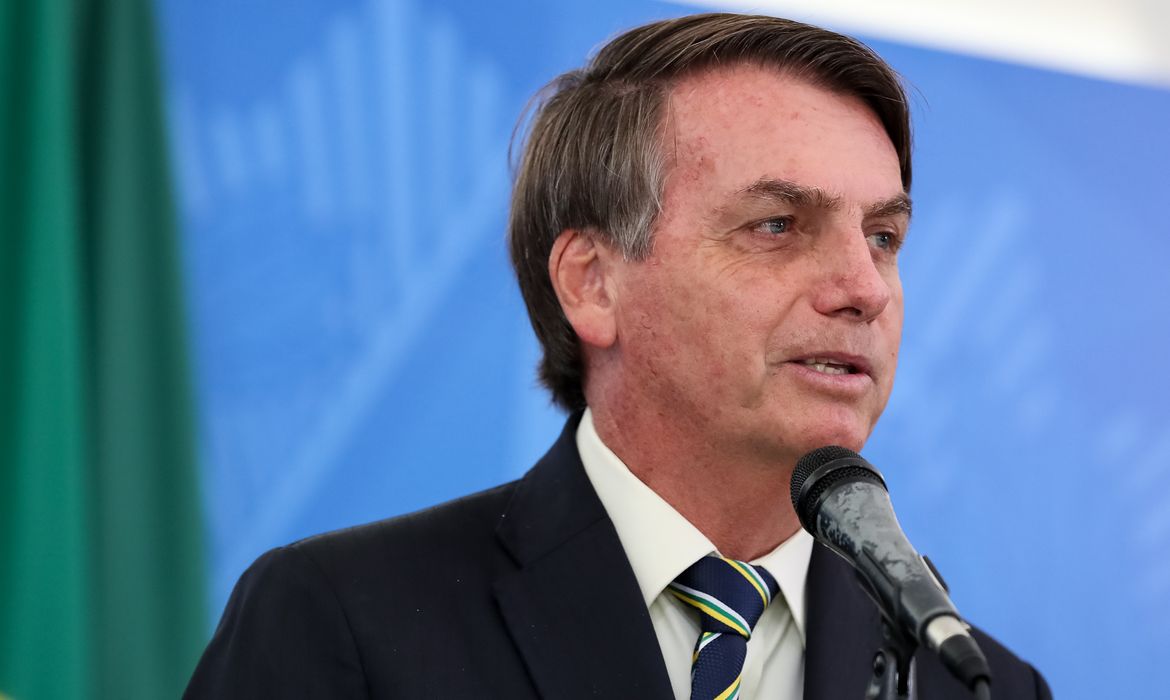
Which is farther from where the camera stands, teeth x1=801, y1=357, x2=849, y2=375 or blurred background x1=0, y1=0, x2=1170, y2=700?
blurred background x1=0, y1=0, x2=1170, y2=700

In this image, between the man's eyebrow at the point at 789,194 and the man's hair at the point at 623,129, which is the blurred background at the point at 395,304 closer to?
the man's hair at the point at 623,129

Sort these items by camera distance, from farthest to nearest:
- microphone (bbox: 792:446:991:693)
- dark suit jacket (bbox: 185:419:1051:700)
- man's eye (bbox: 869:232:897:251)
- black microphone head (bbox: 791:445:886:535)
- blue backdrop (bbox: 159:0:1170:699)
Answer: blue backdrop (bbox: 159:0:1170:699) < man's eye (bbox: 869:232:897:251) < dark suit jacket (bbox: 185:419:1051:700) < black microphone head (bbox: 791:445:886:535) < microphone (bbox: 792:446:991:693)

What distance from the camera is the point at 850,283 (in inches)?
67.0

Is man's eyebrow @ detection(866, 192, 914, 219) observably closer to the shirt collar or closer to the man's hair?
the man's hair

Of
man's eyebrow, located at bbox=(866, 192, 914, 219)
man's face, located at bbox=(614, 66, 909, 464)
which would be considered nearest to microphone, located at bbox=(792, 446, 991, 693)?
man's face, located at bbox=(614, 66, 909, 464)

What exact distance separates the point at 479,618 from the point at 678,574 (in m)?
0.28

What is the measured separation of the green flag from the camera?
91.4 inches

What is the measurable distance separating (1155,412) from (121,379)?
8.56ft

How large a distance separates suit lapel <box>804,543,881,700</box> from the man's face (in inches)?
9.4

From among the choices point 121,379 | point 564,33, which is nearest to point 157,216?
point 121,379

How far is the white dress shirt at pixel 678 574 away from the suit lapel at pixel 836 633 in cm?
3

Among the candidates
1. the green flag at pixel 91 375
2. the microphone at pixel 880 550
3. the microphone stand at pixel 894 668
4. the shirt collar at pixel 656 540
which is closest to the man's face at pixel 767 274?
the shirt collar at pixel 656 540

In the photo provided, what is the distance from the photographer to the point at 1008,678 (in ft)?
6.30

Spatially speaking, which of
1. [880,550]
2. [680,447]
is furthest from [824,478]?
[680,447]
